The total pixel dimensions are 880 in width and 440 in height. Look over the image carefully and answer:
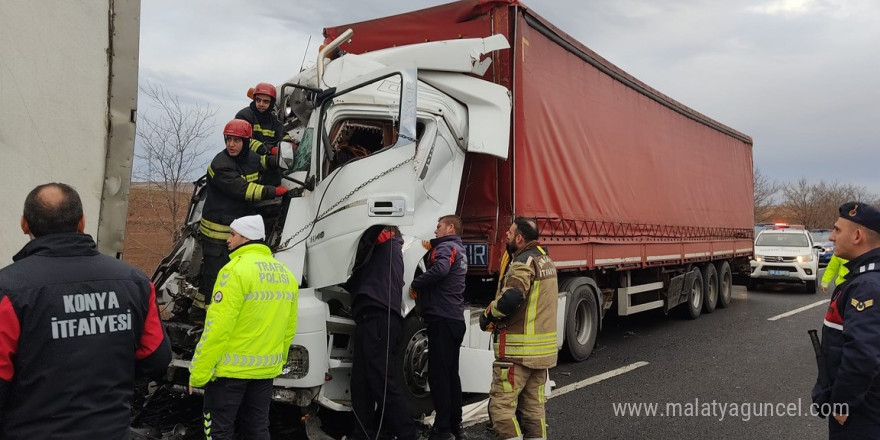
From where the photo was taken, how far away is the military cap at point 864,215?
2.76 meters

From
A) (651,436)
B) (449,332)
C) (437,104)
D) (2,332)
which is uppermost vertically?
(437,104)

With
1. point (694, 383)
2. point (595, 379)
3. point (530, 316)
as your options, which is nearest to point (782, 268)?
point (694, 383)

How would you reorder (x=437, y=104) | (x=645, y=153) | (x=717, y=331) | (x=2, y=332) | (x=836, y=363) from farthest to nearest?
1. (x=717, y=331)
2. (x=645, y=153)
3. (x=437, y=104)
4. (x=836, y=363)
5. (x=2, y=332)

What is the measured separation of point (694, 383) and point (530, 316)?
322cm

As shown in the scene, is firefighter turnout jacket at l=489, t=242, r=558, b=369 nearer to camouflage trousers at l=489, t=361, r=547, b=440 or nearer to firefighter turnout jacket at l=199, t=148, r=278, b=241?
camouflage trousers at l=489, t=361, r=547, b=440

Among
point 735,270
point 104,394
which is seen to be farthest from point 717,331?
point 104,394

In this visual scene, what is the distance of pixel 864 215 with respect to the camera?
278 cm

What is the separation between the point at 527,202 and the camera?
19.4 feet

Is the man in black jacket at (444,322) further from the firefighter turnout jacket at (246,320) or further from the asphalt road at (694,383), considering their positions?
the firefighter turnout jacket at (246,320)

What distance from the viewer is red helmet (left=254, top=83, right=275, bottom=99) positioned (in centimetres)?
513

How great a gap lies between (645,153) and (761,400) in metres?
4.07

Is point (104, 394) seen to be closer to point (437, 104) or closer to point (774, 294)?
point (437, 104)

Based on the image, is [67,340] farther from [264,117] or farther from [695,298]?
[695,298]

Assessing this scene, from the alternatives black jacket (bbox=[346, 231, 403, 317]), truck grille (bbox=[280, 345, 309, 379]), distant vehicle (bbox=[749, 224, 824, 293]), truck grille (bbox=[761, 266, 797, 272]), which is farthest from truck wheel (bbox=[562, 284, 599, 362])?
truck grille (bbox=[761, 266, 797, 272])
